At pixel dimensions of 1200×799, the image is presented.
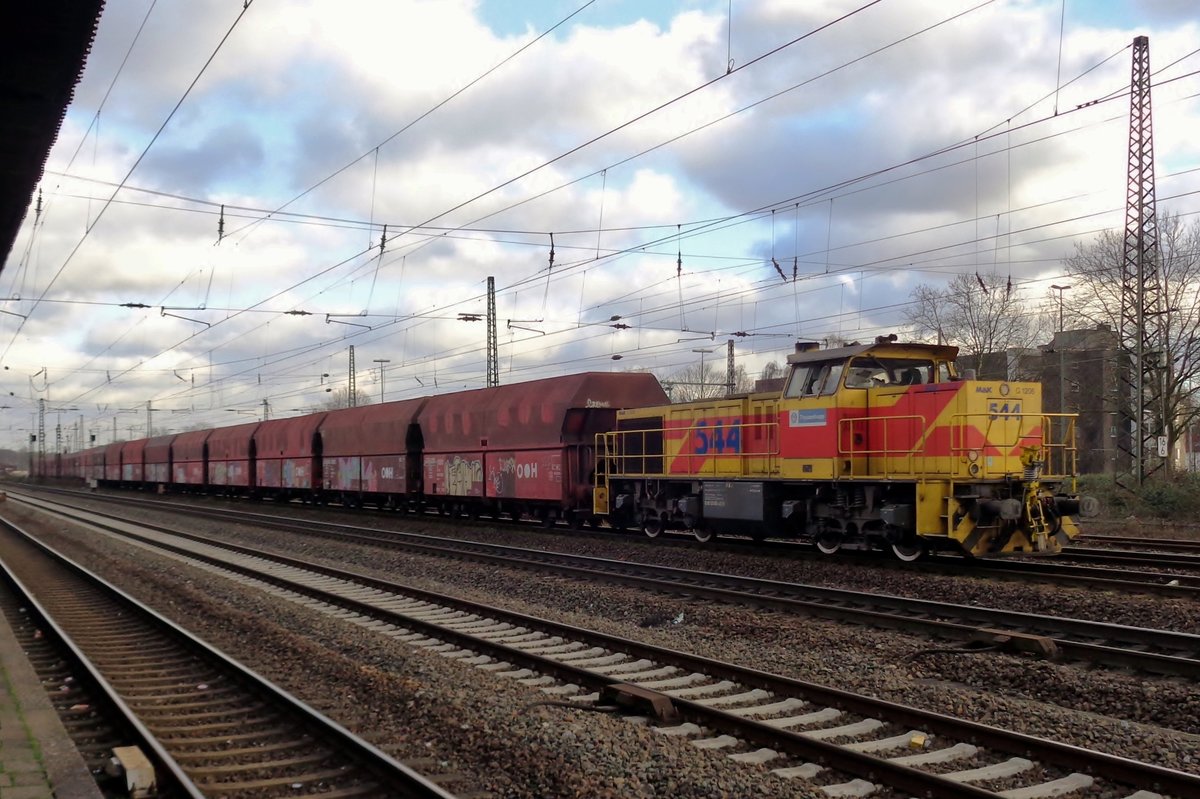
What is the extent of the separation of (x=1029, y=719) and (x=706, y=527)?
37.2 ft

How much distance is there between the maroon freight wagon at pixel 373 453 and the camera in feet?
95.5

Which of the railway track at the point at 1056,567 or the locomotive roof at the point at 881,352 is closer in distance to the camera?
the railway track at the point at 1056,567

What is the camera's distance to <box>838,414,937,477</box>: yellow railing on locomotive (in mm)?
13945

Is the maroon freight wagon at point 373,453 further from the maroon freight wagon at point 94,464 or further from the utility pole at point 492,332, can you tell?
the maroon freight wagon at point 94,464

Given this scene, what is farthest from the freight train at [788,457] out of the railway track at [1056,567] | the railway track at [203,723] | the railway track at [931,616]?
the railway track at [203,723]

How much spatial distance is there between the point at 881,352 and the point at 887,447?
5.57ft

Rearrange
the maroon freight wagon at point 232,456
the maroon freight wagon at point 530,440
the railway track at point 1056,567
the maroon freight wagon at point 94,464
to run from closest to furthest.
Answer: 1. the railway track at point 1056,567
2. the maroon freight wagon at point 530,440
3. the maroon freight wagon at point 232,456
4. the maroon freight wagon at point 94,464

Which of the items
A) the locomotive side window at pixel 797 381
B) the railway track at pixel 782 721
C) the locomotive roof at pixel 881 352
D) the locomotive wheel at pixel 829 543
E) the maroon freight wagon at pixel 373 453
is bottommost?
the railway track at pixel 782 721

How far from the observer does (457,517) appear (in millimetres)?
27328

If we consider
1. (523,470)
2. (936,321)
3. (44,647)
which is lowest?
(44,647)

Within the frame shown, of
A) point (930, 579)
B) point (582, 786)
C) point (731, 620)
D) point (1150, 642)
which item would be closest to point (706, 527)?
point (930, 579)

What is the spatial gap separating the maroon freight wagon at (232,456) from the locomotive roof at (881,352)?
32.2 m

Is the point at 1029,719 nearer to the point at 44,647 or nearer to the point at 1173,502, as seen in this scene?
the point at 44,647

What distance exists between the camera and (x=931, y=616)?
1082cm
